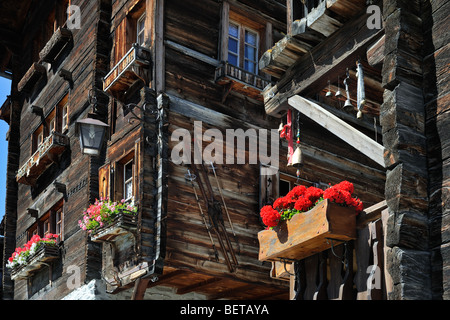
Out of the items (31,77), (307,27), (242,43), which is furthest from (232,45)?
(31,77)

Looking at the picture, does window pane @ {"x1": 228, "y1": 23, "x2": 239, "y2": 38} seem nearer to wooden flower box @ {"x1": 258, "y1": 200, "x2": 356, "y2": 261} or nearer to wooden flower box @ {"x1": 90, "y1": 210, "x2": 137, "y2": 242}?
wooden flower box @ {"x1": 90, "y1": 210, "x2": 137, "y2": 242}

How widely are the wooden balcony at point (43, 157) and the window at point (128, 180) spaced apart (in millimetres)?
2927

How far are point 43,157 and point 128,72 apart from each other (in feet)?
13.9

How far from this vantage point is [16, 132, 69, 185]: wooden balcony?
1694 cm

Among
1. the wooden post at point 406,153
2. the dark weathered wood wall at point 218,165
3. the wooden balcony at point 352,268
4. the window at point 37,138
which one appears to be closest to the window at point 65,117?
the window at point 37,138

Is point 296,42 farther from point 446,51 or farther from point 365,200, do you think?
point 365,200

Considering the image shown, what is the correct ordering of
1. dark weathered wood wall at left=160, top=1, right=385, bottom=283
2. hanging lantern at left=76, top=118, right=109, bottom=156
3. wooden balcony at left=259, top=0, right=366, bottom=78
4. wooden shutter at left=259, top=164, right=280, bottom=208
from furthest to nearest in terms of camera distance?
wooden shutter at left=259, top=164, right=280, bottom=208 → dark weathered wood wall at left=160, top=1, right=385, bottom=283 → hanging lantern at left=76, top=118, right=109, bottom=156 → wooden balcony at left=259, top=0, right=366, bottom=78

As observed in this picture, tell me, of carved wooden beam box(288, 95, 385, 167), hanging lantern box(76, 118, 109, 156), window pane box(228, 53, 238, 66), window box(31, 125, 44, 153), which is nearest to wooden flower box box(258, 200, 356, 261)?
carved wooden beam box(288, 95, 385, 167)

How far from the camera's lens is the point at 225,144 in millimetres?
14367

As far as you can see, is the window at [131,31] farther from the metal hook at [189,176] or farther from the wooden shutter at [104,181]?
the metal hook at [189,176]

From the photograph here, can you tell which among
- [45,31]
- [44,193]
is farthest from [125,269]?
[45,31]

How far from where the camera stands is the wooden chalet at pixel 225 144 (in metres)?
6.98

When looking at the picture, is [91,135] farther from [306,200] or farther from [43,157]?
[306,200]

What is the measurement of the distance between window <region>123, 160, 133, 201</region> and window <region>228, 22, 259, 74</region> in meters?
3.14
